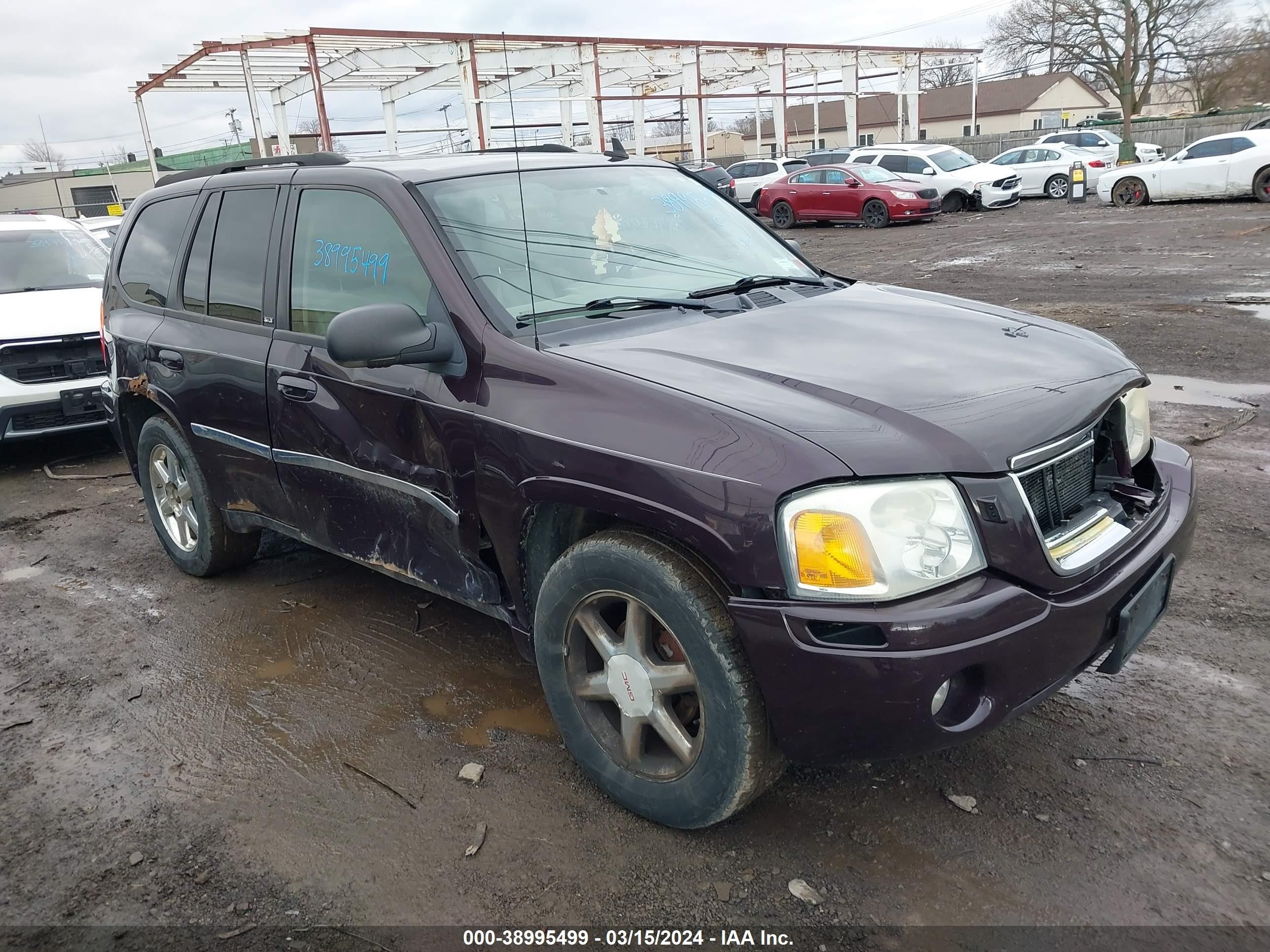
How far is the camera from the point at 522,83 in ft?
104

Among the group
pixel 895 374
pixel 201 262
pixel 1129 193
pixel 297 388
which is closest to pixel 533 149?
pixel 297 388

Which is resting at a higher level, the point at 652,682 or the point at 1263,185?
the point at 652,682

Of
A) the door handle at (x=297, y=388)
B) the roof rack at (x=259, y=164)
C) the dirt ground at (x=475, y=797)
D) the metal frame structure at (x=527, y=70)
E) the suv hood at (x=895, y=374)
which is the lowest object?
the dirt ground at (x=475, y=797)

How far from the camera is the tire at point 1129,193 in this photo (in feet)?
71.6

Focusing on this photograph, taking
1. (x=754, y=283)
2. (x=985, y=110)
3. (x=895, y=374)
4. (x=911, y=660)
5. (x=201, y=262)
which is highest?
(x=985, y=110)

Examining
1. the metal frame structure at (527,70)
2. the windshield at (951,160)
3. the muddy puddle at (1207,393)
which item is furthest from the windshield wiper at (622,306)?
the windshield at (951,160)

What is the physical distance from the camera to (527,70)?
91.7ft

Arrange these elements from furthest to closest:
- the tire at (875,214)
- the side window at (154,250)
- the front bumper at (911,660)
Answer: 1. the tire at (875,214)
2. the side window at (154,250)
3. the front bumper at (911,660)

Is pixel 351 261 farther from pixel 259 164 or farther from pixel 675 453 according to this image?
pixel 675 453

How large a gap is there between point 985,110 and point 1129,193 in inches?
2057

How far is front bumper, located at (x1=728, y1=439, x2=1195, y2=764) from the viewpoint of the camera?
219 centimetres

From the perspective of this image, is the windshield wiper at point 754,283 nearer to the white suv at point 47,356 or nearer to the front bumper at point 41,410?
the white suv at point 47,356

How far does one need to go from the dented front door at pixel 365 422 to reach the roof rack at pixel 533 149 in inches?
30.9

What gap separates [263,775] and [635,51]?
34.4 metres
